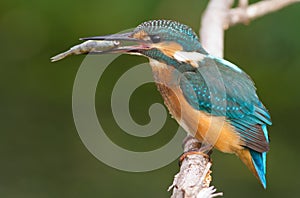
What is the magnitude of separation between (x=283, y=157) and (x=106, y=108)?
96cm

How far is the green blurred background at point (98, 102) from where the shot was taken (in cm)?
420

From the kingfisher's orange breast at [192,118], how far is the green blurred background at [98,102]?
925 mm

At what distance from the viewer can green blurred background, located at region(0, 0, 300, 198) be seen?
420 cm

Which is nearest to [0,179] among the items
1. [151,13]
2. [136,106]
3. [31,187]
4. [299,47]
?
[31,187]

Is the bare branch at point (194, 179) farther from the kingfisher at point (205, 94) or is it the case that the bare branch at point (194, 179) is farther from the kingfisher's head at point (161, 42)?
the kingfisher's head at point (161, 42)

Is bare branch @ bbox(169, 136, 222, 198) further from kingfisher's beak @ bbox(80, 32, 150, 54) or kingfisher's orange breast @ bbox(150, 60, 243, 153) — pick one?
kingfisher's beak @ bbox(80, 32, 150, 54)

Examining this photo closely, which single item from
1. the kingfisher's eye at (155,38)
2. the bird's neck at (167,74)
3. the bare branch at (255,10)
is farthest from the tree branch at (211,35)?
the kingfisher's eye at (155,38)

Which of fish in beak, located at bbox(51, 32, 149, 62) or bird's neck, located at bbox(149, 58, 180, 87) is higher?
fish in beak, located at bbox(51, 32, 149, 62)

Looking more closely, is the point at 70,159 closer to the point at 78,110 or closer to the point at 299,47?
the point at 78,110

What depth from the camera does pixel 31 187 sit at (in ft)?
13.8

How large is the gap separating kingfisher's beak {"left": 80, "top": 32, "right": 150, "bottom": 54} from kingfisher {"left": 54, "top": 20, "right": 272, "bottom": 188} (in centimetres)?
2

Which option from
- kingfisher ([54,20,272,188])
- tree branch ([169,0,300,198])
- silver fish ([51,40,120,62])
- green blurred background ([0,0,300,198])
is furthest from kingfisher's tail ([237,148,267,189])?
green blurred background ([0,0,300,198])

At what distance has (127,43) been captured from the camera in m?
3.12

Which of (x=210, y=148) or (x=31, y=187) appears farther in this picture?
(x=31, y=187)
